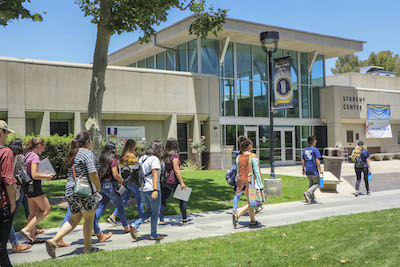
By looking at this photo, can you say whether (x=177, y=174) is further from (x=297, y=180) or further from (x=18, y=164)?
(x=297, y=180)

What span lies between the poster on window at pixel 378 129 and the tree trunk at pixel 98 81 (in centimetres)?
2547

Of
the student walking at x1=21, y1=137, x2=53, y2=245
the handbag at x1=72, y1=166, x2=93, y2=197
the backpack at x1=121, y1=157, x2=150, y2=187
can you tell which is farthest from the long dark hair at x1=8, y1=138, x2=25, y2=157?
the backpack at x1=121, y1=157, x2=150, y2=187

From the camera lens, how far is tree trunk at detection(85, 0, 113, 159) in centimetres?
1107

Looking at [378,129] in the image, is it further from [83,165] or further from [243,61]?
[83,165]

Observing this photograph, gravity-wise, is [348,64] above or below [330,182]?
above

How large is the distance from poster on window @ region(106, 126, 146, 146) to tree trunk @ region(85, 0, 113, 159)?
30.1 feet

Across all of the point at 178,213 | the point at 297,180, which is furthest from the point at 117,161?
the point at 297,180

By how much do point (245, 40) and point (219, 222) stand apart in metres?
17.6

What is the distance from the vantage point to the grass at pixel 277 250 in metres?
5.42

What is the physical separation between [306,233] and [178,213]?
3.91m

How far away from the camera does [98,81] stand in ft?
36.9

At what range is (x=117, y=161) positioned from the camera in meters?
7.36

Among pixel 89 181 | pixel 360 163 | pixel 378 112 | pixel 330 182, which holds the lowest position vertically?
pixel 330 182

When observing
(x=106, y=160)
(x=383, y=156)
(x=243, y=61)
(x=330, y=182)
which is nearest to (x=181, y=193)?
(x=106, y=160)
